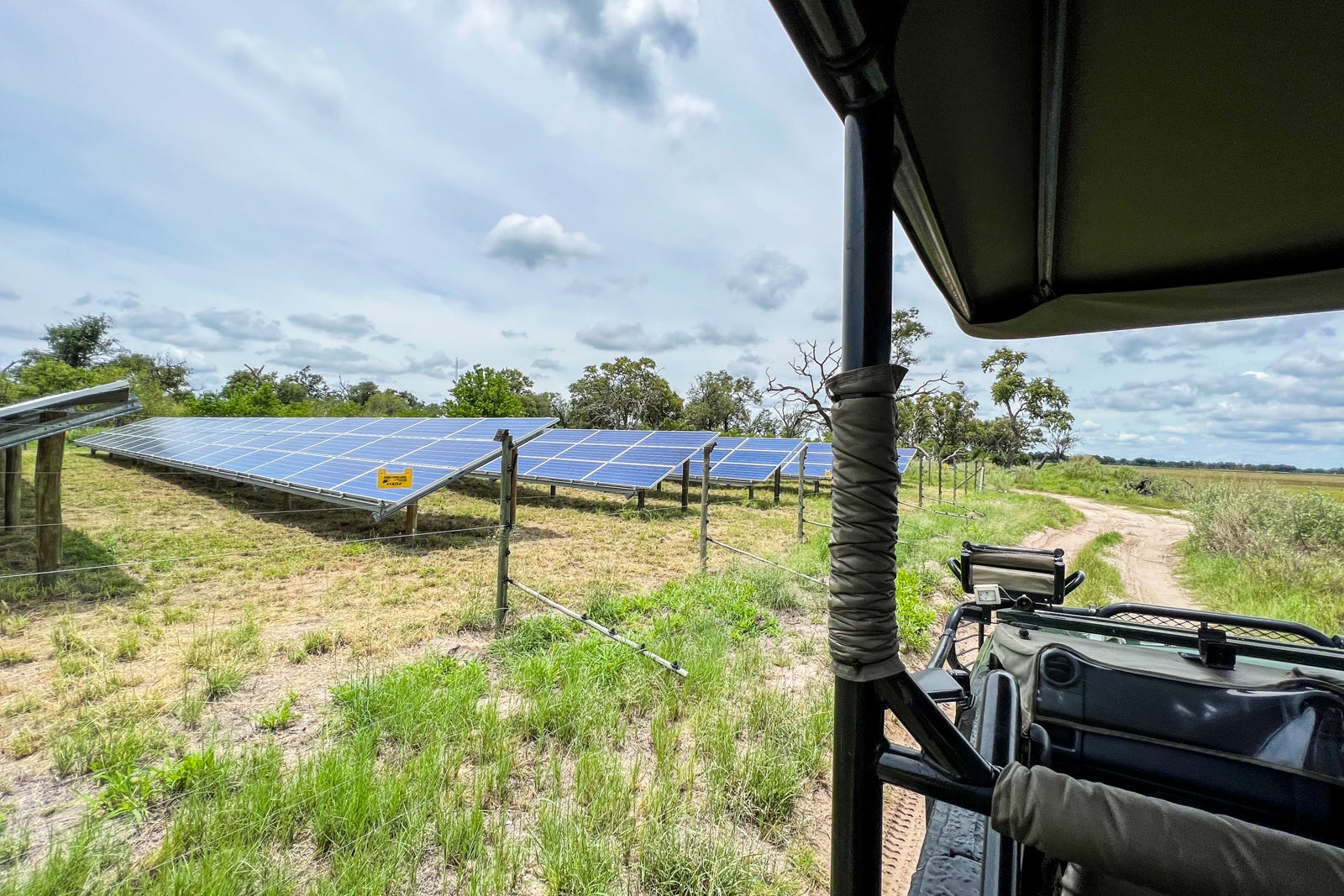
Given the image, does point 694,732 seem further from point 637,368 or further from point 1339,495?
point 637,368

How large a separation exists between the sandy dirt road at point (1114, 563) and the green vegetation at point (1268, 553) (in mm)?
361

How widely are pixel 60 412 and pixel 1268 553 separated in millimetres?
14539

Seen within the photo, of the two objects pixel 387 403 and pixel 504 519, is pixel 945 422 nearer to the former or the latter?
pixel 504 519

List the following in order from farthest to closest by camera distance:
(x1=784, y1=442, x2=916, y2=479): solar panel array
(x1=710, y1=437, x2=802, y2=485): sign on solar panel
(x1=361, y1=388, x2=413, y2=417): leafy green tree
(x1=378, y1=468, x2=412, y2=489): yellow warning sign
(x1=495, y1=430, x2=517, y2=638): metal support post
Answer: (x1=361, y1=388, x2=413, y2=417): leafy green tree → (x1=784, y1=442, x2=916, y2=479): solar panel array → (x1=710, y1=437, x2=802, y2=485): sign on solar panel → (x1=378, y1=468, x2=412, y2=489): yellow warning sign → (x1=495, y1=430, x2=517, y2=638): metal support post

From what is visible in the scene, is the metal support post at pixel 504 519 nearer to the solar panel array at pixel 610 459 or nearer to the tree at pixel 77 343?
the solar panel array at pixel 610 459

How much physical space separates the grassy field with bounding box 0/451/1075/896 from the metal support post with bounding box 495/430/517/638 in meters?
0.17

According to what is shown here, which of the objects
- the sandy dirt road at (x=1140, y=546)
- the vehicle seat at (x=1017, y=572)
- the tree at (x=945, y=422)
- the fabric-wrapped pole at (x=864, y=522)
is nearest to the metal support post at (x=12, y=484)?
the fabric-wrapped pole at (x=864, y=522)

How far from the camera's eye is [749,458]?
44.0 feet

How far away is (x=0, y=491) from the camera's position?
6965 mm

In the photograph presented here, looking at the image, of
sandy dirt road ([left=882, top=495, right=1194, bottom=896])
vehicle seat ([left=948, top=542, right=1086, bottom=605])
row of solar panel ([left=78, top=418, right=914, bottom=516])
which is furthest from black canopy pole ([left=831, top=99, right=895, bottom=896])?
row of solar panel ([left=78, top=418, right=914, bottom=516])

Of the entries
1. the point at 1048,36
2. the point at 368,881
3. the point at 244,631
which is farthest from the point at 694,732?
the point at 244,631

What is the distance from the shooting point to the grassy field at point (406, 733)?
5.78ft

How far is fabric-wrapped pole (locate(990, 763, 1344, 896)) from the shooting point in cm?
55

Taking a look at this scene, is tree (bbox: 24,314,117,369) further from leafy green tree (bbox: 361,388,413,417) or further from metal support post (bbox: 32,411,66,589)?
metal support post (bbox: 32,411,66,589)
